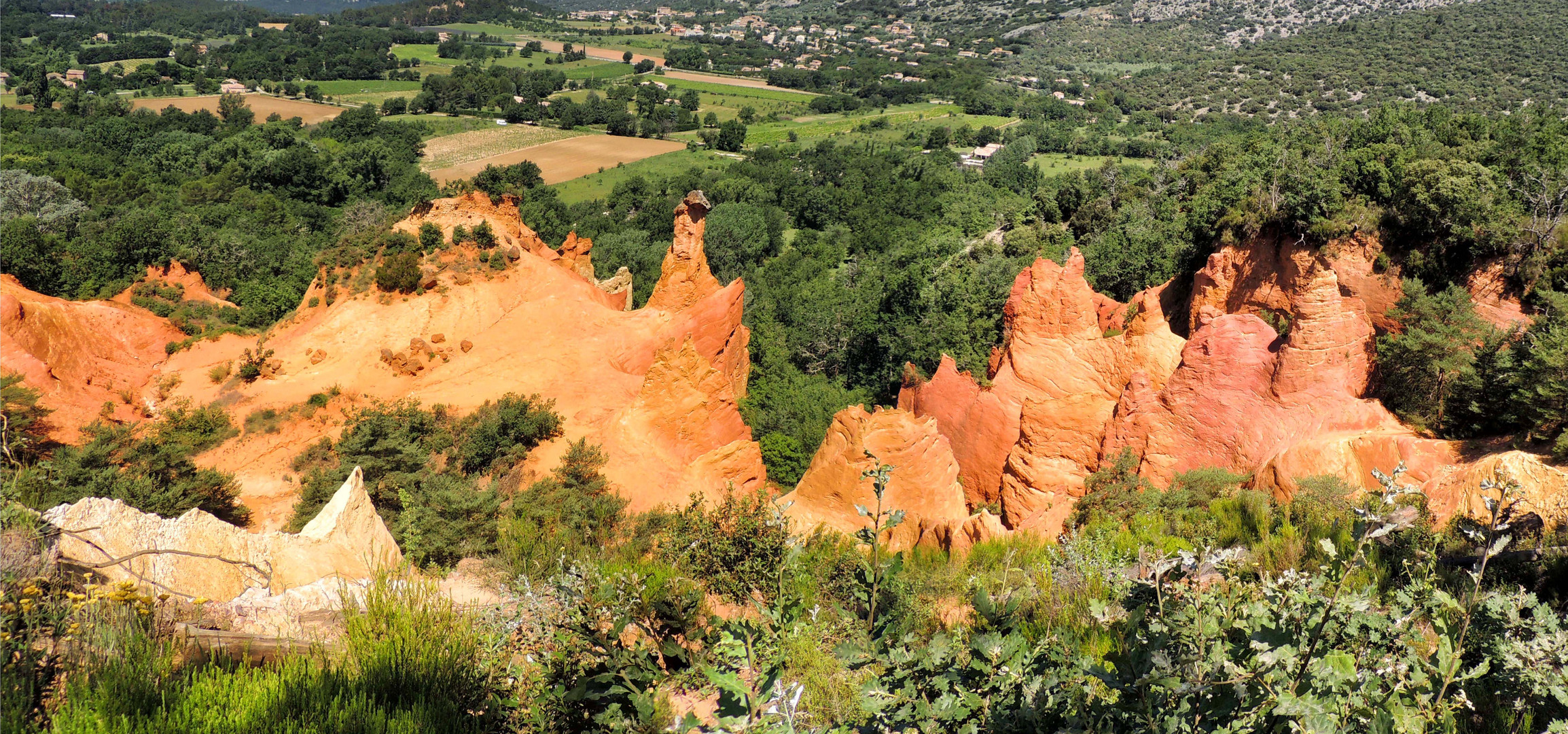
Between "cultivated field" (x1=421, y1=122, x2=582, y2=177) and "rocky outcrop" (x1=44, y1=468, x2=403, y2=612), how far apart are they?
72473 millimetres

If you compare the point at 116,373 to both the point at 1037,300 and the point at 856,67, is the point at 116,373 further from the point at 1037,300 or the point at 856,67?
the point at 856,67

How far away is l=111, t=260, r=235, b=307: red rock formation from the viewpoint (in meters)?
28.6

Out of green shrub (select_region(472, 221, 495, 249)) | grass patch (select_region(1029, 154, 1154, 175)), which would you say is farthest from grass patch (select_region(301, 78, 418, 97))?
green shrub (select_region(472, 221, 495, 249))

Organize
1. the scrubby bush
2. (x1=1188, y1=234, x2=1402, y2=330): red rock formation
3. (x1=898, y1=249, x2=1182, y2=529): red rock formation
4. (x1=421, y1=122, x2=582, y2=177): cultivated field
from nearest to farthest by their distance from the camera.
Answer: the scrubby bush < (x1=898, y1=249, x2=1182, y2=529): red rock formation < (x1=1188, y1=234, x2=1402, y2=330): red rock formation < (x1=421, y1=122, x2=582, y2=177): cultivated field

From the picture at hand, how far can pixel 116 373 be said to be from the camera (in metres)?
20.6

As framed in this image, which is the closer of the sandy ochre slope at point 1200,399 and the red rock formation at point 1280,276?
the sandy ochre slope at point 1200,399

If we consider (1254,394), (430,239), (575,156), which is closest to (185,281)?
(430,239)

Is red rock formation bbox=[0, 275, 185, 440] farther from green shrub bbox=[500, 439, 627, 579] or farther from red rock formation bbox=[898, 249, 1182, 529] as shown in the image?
red rock formation bbox=[898, 249, 1182, 529]

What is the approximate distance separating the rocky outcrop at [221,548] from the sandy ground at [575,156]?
6565cm

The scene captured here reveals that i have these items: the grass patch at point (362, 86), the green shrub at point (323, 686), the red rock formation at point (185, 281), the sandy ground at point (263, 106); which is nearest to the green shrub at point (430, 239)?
the red rock formation at point (185, 281)

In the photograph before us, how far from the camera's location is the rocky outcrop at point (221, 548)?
25.7 feet

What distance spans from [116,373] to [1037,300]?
2365 centimetres

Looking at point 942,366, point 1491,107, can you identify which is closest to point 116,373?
point 942,366

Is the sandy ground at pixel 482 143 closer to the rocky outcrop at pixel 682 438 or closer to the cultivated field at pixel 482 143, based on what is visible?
the cultivated field at pixel 482 143
